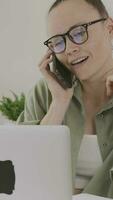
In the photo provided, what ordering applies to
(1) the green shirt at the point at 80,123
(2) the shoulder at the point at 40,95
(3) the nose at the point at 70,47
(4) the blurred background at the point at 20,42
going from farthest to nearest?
(4) the blurred background at the point at 20,42, (2) the shoulder at the point at 40,95, (3) the nose at the point at 70,47, (1) the green shirt at the point at 80,123

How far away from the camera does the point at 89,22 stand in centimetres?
115

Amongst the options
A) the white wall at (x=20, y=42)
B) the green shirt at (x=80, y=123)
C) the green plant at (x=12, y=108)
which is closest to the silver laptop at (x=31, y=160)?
the green shirt at (x=80, y=123)

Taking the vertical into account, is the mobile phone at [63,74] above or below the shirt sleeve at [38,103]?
above

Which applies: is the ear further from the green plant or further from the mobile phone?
the green plant

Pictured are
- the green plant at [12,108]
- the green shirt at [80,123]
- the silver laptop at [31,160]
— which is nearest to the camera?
the silver laptop at [31,160]

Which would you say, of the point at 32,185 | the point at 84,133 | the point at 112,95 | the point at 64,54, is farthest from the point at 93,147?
the point at 32,185

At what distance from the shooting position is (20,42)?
7.06 feet

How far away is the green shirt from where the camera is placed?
39.4 inches

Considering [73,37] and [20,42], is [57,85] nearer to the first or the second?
[73,37]

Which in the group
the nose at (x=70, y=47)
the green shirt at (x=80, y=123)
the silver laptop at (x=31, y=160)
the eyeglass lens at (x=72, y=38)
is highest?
the eyeglass lens at (x=72, y=38)

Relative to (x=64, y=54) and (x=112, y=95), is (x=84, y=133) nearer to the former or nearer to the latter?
(x=112, y=95)

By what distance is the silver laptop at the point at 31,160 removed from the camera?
0.46m

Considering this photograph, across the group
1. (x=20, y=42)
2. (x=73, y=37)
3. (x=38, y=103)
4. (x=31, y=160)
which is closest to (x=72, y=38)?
(x=73, y=37)

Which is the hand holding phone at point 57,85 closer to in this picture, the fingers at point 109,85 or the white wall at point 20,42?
the fingers at point 109,85
